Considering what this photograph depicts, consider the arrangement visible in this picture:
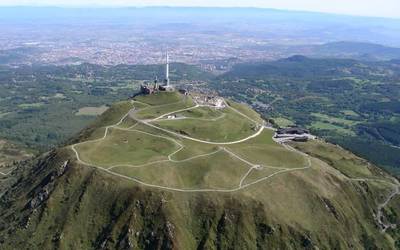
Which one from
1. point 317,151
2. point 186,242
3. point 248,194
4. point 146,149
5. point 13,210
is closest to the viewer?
point 186,242

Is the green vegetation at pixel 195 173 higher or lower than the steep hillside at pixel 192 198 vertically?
higher

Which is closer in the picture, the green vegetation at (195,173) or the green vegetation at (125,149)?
the green vegetation at (195,173)

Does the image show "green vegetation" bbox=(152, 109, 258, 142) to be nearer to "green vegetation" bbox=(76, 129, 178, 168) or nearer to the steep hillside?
the steep hillside

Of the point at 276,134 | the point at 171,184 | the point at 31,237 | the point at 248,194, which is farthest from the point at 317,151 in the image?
the point at 31,237

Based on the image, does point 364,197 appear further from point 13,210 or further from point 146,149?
point 13,210

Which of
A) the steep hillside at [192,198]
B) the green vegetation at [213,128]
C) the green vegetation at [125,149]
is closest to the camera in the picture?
the steep hillside at [192,198]

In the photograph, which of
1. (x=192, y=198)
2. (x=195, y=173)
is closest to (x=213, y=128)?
(x=195, y=173)

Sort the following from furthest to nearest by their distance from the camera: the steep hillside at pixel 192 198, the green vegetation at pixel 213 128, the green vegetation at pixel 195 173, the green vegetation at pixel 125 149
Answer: the green vegetation at pixel 213 128
the green vegetation at pixel 125 149
the green vegetation at pixel 195 173
the steep hillside at pixel 192 198

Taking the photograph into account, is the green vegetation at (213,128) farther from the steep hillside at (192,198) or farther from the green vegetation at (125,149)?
the green vegetation at (125,149)

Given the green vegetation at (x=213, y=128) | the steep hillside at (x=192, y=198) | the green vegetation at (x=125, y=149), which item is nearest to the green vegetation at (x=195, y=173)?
the steep hillside at (x=192, y=198)
